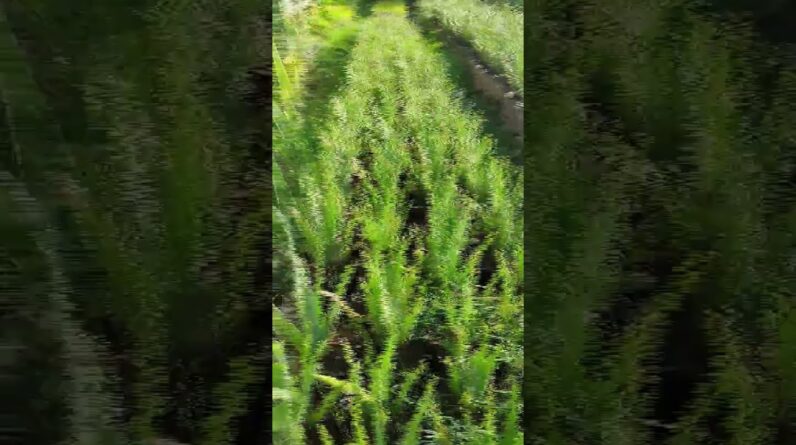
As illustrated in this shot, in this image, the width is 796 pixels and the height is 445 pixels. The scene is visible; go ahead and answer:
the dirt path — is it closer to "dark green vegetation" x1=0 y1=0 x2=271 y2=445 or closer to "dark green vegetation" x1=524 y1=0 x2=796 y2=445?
"dark green vegetation" x1=524 y1=0 x2=796 y2=445

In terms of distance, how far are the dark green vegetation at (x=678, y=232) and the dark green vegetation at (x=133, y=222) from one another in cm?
49

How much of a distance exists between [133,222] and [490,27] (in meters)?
0.67

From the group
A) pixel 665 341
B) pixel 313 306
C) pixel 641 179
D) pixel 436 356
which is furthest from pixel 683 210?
pixel 313 306

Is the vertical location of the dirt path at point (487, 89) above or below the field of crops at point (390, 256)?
above

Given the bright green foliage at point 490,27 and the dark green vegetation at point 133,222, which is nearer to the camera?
the dark green vegetation at point 133,222

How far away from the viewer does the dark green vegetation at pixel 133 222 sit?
0.98 metres

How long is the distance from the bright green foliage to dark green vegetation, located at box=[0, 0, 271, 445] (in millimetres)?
344

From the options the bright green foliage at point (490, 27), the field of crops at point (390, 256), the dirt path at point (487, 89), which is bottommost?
the field of crops at point (390, 256)

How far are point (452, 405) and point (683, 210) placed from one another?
1.65 ft

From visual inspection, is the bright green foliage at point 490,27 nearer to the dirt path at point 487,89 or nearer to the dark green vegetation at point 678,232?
the dirt path at point 487,89

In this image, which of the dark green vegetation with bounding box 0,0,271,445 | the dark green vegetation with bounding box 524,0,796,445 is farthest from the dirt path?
the dark green vegetation with bounding box 0,0,271,445

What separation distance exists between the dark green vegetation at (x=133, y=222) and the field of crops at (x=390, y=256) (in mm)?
143

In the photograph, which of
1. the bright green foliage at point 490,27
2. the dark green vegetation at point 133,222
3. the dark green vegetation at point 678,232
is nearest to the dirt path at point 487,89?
the bright green foliage at point 490,27

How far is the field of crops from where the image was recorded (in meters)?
1.18
